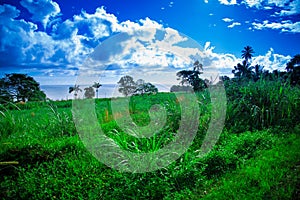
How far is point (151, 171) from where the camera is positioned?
3523mm

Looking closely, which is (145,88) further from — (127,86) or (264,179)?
(264,179)

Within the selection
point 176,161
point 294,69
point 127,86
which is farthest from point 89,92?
point 294,69

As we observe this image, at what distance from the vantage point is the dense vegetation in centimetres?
324

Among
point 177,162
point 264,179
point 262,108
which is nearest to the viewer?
point 264,179

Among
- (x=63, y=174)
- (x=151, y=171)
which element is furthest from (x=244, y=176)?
(x=63, y=174)

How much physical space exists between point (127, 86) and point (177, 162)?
3139 mm

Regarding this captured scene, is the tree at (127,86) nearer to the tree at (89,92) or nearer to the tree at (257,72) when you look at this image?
the tree at (89,92)

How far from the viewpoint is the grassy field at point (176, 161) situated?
3.24 meters

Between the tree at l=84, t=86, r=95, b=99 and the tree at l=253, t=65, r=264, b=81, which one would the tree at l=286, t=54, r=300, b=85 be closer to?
the tree at l=253, t=65, r=264, b=81

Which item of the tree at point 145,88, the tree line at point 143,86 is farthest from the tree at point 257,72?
the tree at point 145,88

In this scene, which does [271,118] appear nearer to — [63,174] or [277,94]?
[277,94]

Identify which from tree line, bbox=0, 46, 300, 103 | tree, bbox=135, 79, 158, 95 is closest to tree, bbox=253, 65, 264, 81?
tree line, bbox=0, 46, 300, 103

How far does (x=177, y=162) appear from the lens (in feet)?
12.6

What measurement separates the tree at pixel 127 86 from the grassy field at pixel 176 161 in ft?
2.46
